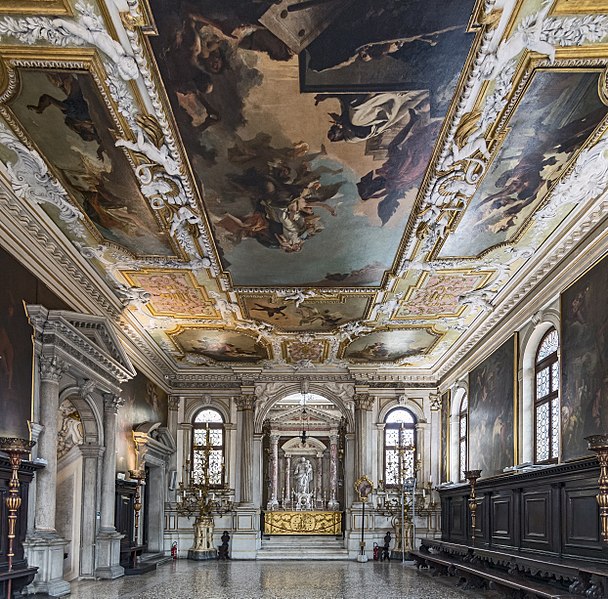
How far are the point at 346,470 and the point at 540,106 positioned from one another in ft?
64.8

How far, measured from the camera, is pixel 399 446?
27.3m

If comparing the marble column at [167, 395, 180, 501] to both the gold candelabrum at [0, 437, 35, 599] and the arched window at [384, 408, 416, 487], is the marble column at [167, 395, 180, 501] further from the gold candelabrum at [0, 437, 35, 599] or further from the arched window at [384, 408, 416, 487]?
the gold candelabrum at [0, 437, 35, 599]

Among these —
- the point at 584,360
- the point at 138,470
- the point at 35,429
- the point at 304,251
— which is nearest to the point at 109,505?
the point at 138,470

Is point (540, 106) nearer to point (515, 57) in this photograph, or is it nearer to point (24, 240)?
point (515, 57)

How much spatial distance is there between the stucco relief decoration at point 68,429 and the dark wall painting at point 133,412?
0.92m

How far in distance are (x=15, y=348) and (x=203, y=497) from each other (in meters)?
14.9

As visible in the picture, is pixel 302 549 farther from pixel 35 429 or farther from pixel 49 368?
pixel 35 429

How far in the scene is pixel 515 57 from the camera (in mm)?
8031

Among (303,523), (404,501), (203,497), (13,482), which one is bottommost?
(303,523)

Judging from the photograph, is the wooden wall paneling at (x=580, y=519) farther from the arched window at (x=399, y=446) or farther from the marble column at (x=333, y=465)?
the marble column at (x=333, y=465)

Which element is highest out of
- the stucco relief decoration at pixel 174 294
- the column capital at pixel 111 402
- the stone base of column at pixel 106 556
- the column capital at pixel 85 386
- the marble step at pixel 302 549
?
the stucco relief decoration at pixel 174 294

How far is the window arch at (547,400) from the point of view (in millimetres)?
15164

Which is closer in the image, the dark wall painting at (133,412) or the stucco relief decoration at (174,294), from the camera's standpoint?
the stucco relief decoration at (174,294)

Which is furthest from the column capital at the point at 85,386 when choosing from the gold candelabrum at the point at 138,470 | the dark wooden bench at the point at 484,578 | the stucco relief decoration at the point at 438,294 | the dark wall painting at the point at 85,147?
the dark wooden bench at the point at 484,578
